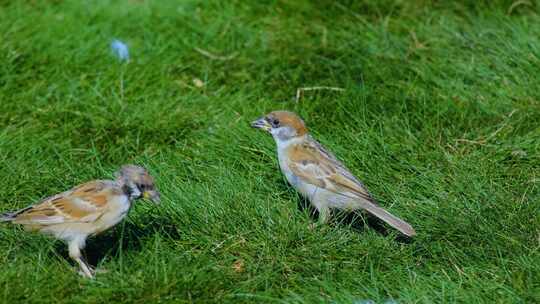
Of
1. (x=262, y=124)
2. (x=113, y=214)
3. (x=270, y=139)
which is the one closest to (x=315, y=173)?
(x=262, y=124)

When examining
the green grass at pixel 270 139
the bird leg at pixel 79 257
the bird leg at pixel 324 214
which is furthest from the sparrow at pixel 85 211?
the bird leg at pixel 324 214

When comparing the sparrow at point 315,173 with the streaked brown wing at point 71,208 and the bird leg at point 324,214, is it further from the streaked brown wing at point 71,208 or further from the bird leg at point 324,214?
the streaked brown wing at point 71,208

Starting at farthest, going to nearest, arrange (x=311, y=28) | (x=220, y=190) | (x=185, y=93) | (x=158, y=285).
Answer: (x=311, y=28)
(x=185, y=93)
(x=220, y=190)
(x=158, y=285)

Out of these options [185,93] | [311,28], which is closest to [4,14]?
[185,93]

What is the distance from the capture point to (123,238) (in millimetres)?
5430

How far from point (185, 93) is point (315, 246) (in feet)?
7.53

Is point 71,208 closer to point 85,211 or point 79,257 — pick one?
point 85,211

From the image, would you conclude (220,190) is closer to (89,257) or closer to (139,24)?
(89,257)

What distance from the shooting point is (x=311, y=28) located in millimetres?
7965

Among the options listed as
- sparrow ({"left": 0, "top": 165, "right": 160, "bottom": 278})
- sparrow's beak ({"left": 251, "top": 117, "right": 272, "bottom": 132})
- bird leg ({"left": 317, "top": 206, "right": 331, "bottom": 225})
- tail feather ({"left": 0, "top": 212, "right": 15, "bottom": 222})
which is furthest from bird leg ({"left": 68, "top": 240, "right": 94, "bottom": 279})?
sparrow's beak ({"left": 251, "top": 117, "right": 272, "bottom": 132})

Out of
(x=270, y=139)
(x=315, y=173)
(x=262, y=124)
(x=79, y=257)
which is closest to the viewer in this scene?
(x=79, y=257)

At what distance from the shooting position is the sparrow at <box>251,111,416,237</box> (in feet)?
18.9

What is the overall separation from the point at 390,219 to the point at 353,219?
36 cm

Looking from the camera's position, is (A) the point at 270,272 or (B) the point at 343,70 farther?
(B) the point at 343,70
